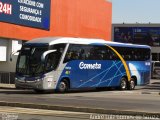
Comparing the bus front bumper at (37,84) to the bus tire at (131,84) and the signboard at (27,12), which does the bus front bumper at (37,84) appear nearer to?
the bus tire at (131,84)

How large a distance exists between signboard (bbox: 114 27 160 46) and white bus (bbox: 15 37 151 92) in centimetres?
6708

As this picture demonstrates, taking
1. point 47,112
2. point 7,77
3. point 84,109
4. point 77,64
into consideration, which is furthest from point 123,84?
point 47,112

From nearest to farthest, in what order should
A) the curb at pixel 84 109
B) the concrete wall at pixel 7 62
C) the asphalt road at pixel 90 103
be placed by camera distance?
the curb at pixel 84 109, the asphalt road at pixel 90 103, the concrete wall at pixel 7 62

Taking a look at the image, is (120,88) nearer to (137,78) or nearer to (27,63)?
(137,78)

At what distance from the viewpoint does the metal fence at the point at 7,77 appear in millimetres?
39066

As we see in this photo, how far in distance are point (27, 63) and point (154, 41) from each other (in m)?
76.2

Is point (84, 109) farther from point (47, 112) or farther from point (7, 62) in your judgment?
point (7, 62)

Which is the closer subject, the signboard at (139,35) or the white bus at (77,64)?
the white bus at (77,64)

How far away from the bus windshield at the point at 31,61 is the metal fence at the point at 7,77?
395 inches

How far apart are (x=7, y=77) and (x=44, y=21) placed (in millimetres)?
6371

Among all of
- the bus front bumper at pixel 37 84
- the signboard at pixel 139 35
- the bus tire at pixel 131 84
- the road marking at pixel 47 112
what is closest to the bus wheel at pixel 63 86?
the bus front bumper at pixel 37 84

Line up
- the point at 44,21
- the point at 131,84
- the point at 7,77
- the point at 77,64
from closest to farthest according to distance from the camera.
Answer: the point at 77,64 < the point at 131,84 < the point at 7,77 < the point at 44,21

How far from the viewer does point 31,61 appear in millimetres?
28609

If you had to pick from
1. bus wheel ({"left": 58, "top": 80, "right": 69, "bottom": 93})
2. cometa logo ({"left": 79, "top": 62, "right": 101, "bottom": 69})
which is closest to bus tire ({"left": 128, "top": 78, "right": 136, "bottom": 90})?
cometa logo ({"left": 79, "top": 62, "right": 101, "bottom": 69})
